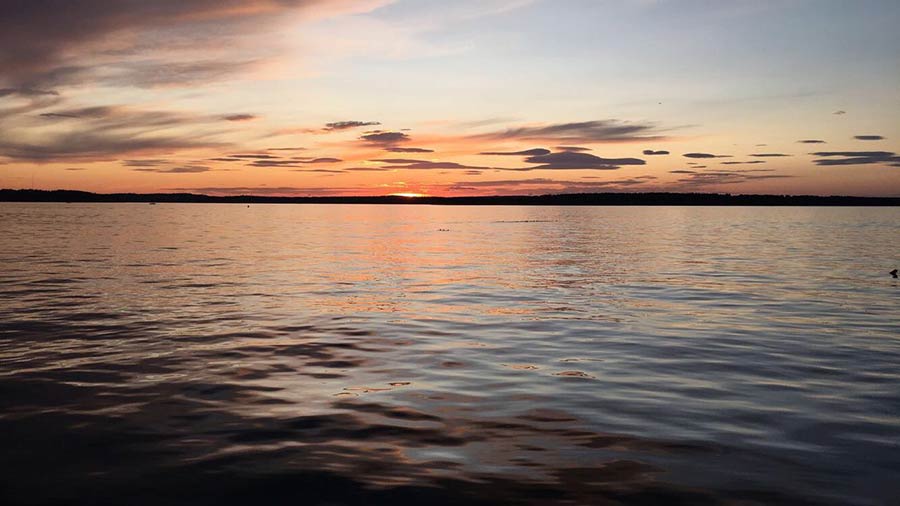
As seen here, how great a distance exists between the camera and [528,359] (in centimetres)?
1681

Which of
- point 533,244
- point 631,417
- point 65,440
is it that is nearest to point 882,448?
point 631,417

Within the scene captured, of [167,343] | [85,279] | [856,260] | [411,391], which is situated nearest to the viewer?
[411,391]

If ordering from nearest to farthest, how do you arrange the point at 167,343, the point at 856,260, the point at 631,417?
1. the point at 631,417
2. the point at 167,343
3. the point at 856,260

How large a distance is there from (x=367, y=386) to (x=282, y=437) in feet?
11.2

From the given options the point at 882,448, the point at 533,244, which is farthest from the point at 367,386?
the point at 533,244

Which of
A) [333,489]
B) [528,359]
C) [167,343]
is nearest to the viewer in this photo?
[333,489]

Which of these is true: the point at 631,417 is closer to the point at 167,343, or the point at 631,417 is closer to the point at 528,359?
the point at 528,359

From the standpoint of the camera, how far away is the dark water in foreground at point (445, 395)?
9.09m

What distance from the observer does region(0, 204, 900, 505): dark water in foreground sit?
9.09 m

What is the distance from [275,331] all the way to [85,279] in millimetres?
17371

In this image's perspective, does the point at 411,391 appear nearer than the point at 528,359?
Yes

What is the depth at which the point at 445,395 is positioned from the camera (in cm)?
1342

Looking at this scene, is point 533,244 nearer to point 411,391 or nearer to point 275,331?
point 275,331

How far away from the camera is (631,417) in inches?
473
